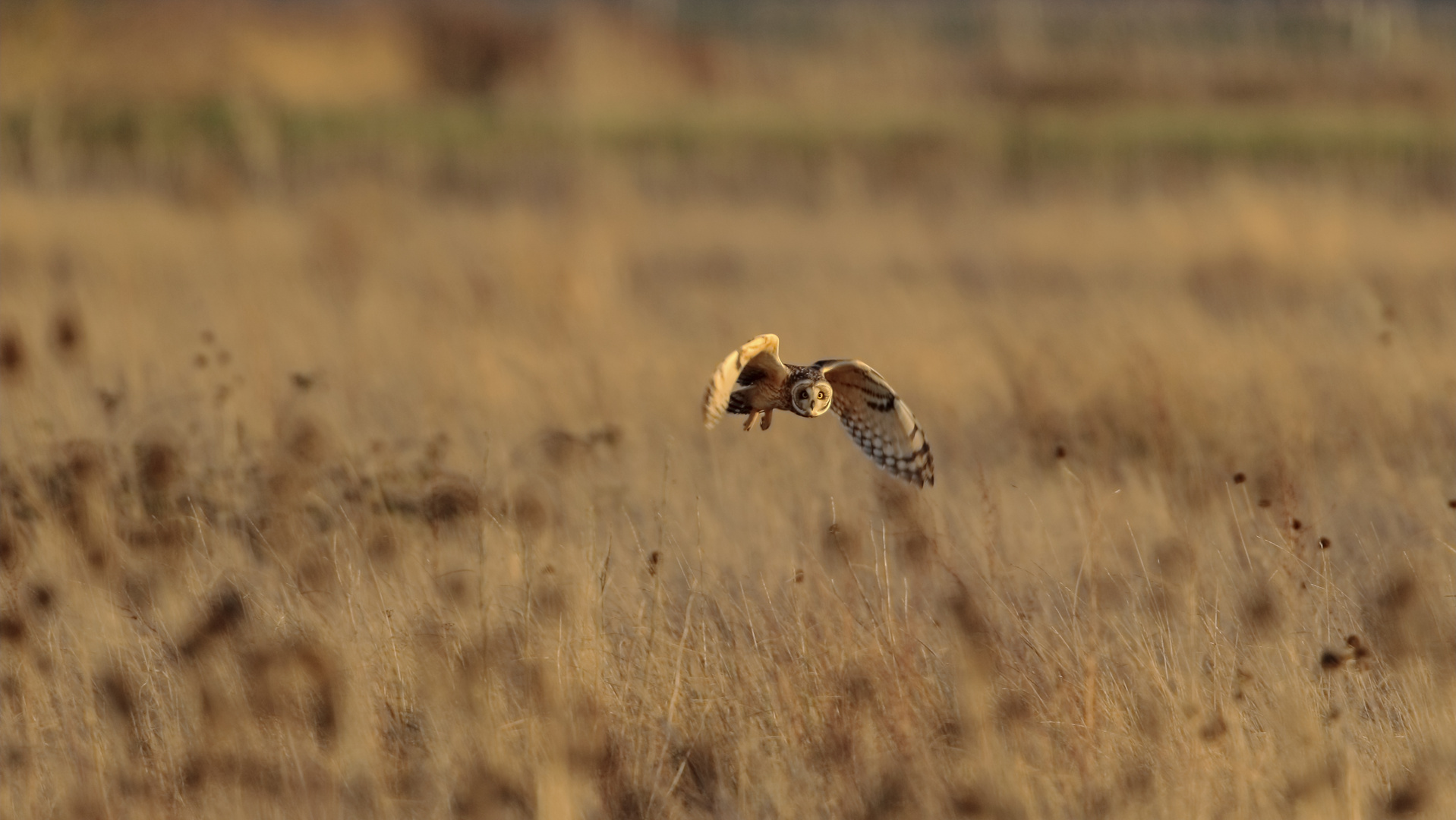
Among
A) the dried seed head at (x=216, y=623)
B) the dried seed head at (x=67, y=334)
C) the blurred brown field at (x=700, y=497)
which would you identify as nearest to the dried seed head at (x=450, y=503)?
the blurred brown field at (x=700, y=497)

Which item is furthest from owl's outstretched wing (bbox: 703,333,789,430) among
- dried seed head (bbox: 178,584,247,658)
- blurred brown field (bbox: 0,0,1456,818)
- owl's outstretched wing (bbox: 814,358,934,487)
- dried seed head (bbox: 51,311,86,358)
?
dried seed head (bbox: 51,311,86,358)

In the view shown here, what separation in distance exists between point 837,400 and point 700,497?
4.60 ft

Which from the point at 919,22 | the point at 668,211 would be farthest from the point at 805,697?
the point at 919,22

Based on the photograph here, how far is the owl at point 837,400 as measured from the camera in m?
3.37

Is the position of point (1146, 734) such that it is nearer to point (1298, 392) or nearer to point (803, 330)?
point (1298, 392)

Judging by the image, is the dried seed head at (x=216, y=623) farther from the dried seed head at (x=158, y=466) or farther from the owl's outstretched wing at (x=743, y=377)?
the dried seed head at (x=158, y=466)

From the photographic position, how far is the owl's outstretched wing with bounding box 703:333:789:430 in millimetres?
3074

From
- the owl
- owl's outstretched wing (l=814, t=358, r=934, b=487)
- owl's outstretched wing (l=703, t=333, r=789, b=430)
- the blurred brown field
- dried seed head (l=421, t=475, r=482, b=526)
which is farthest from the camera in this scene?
dried seed head (l=421, t=475, r=482, b=526)

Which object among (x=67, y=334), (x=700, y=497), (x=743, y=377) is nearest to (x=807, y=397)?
(x=743, y=377)

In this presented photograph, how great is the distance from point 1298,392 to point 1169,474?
1.21m

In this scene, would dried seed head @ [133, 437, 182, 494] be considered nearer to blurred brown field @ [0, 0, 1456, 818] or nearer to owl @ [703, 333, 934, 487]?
blurred brown field @ [0, 0, 1456, 818]

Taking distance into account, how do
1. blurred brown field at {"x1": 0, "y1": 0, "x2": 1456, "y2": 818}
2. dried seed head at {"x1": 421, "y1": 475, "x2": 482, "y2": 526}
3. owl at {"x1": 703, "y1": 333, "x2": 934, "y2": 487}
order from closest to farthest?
1. owl at {"x1": 703, "y1": 333, "x2": 934, "y2": 487}
2. blurred brown field at {"x1": 0, "y1": 0, "x2": 1456, "y2": 818}
3. dried seed head at {"x1": 421, "y1": 475, "x2": 482, "y2": 526}

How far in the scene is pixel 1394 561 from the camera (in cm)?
443

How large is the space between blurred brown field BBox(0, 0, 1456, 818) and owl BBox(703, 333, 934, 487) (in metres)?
0.28
